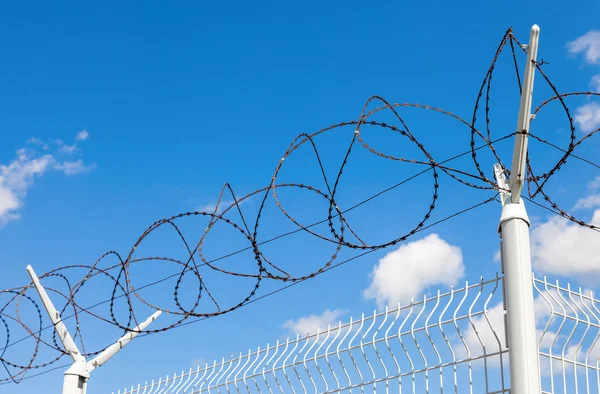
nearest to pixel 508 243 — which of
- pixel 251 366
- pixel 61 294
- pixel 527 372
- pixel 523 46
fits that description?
pixel 527 372

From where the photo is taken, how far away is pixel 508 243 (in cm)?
832

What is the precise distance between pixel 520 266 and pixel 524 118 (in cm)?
136

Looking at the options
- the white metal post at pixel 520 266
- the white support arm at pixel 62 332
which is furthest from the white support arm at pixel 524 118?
the white support arm at pixel 62 332

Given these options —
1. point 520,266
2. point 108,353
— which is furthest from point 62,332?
point 520,266

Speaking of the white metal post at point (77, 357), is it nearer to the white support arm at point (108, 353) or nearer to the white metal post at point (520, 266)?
the white support arm at point (108, 353)

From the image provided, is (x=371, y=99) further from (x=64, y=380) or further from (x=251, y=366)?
(x=64, y=380)

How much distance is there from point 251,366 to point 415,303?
259cm

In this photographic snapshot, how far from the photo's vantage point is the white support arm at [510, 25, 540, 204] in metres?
8.16

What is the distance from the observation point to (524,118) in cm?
825

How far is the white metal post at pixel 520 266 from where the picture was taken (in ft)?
25.7

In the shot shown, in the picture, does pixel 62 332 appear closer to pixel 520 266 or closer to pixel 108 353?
pixel 108 353

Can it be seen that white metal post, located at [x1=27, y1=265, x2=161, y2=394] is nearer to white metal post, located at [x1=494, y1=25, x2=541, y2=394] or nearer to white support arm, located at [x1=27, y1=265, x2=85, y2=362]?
white support arm, located at [x1=27, y1=265, x2=85, y2=362]

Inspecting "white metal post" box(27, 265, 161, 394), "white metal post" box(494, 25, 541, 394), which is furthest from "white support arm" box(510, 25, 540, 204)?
"white metal post" box(27, 265, 161, 394)

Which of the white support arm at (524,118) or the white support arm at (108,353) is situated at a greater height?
the white support arm at (524,118)
